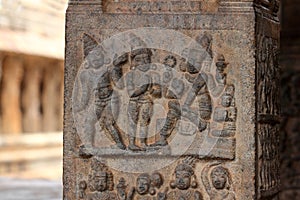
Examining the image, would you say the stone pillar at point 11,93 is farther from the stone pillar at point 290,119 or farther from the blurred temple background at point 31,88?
the stone pillar at point 290,119

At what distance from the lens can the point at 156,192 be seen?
471 cm

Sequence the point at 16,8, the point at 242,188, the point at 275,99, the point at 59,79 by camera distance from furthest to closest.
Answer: the point at 59,79 → the point at 16,8 → the point at 275,99 → the point at 242,188

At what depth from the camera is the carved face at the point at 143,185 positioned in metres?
4.71

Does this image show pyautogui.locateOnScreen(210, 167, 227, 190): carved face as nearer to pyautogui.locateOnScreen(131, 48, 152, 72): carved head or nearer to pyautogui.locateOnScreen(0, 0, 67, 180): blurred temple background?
pyautogui.locateOnScreen(131, 48, 152, 72): carved head

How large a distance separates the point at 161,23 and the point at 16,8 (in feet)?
25.3

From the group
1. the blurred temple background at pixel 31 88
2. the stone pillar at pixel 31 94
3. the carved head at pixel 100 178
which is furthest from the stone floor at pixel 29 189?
the carved head at pixel 100 178

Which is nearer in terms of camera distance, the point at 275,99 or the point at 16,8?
the point at 275,99

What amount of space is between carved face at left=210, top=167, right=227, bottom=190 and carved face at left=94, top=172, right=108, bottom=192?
543 mm

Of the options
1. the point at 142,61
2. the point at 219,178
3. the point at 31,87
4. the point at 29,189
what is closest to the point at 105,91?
the point at 142,61

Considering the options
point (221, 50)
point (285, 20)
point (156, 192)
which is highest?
point (285, 20)

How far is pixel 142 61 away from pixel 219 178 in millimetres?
699

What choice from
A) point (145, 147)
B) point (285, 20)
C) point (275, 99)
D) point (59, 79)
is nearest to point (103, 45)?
point (145, 147)

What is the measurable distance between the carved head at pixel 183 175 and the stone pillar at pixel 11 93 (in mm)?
7831

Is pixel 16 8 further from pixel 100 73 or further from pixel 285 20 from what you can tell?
pixel 100 73
